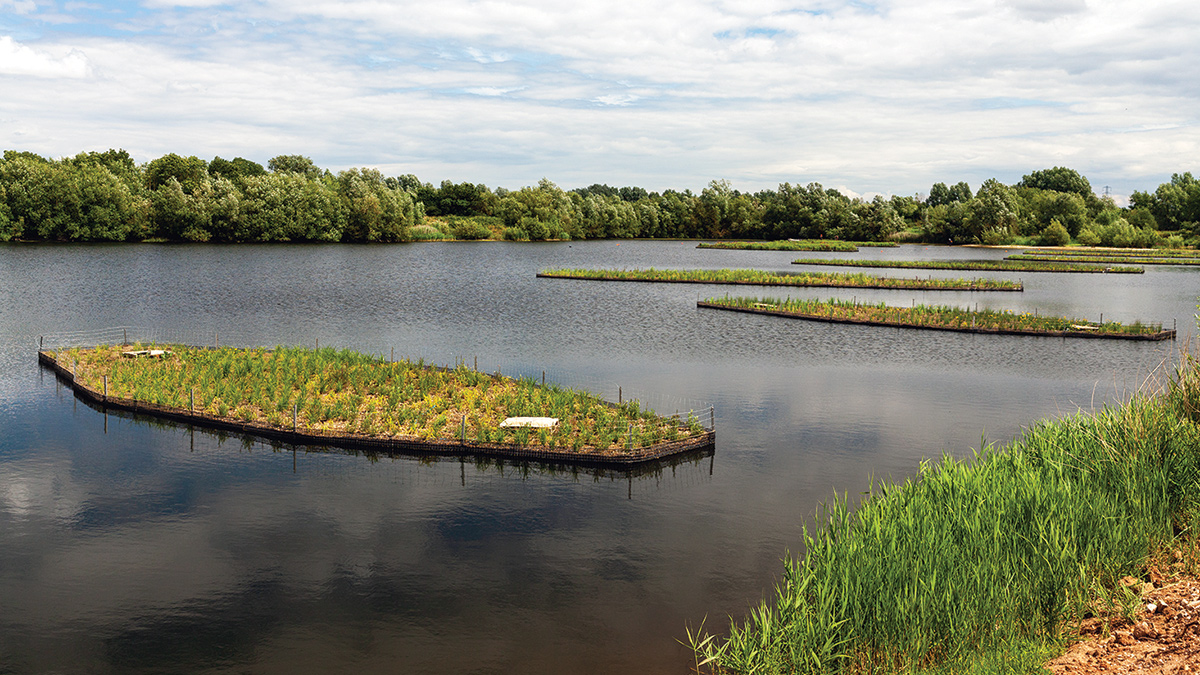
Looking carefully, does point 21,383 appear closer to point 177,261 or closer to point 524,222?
point 177,261

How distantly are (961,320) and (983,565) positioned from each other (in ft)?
141

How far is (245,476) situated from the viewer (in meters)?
22.4

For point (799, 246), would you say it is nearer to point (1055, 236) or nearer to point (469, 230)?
point (1055, 236)

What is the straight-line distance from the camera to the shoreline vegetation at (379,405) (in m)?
24.7

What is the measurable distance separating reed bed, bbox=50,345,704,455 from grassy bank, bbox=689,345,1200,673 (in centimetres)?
1052

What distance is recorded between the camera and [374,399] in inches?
1147

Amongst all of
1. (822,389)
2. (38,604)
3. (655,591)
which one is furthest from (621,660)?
(822,389)

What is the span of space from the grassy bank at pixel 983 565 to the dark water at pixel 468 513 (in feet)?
9.24

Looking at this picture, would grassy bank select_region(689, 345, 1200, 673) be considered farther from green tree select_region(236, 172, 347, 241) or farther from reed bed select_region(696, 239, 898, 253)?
green tree select_region(236, 172, 347, 241)

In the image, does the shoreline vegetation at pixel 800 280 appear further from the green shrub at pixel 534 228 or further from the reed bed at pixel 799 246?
the green shrub at pixel 534 228

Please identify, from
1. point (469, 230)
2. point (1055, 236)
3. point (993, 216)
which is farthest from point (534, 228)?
point (1055, 236)

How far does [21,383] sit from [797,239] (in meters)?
173

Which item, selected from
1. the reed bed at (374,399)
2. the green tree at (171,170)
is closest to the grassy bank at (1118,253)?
the reed bed at (374,399)

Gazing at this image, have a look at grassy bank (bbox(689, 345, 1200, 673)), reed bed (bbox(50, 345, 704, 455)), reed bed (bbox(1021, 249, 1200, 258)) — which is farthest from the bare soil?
reed bed (bbox(1021, 249, 1200, 258))
